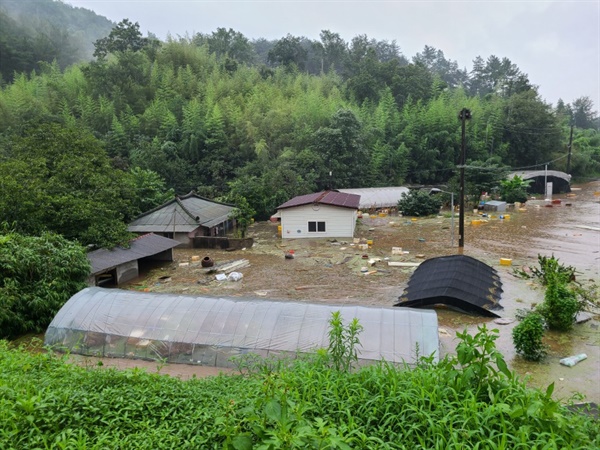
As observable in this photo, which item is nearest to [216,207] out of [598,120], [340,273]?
[340,273]

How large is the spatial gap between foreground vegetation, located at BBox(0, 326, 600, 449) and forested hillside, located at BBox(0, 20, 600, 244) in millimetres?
14566

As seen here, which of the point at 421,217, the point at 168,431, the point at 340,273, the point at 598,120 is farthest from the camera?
the point at 598,120

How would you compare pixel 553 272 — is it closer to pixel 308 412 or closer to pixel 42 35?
pixel 308 412

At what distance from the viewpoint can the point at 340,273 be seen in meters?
16.3

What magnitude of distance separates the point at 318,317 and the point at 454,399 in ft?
14.8

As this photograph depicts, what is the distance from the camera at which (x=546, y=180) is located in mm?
37250

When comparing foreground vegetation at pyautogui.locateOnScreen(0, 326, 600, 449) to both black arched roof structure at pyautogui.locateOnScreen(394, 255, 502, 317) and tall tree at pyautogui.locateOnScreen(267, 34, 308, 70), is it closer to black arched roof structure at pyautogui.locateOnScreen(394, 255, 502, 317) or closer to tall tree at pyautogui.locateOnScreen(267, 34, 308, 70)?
black arched roof structure at pyautogui.locateOnScreen(394, 255, 502, 317)

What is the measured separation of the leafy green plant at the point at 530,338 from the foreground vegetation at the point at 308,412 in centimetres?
481

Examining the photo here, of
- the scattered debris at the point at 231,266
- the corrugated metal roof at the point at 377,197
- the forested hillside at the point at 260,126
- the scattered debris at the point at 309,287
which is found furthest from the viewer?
the corrugated metal roof at the point at 377,197

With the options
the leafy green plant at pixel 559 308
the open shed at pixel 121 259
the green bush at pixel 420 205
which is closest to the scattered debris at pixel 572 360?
the leafy green plant at pixel 559 308

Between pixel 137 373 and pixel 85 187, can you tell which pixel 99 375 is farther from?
pixel 85 187

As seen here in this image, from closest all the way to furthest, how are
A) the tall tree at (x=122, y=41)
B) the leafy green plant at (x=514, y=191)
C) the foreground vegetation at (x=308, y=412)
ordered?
the foreground vegetation at (x=308, y=412) < the leafy green plant at (x=514, y=191) < the tall tree at (x=122, y=41)

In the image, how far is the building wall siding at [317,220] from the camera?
2294cm

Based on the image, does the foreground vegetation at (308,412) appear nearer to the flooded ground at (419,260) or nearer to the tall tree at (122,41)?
the flooded ground at (419,260)
